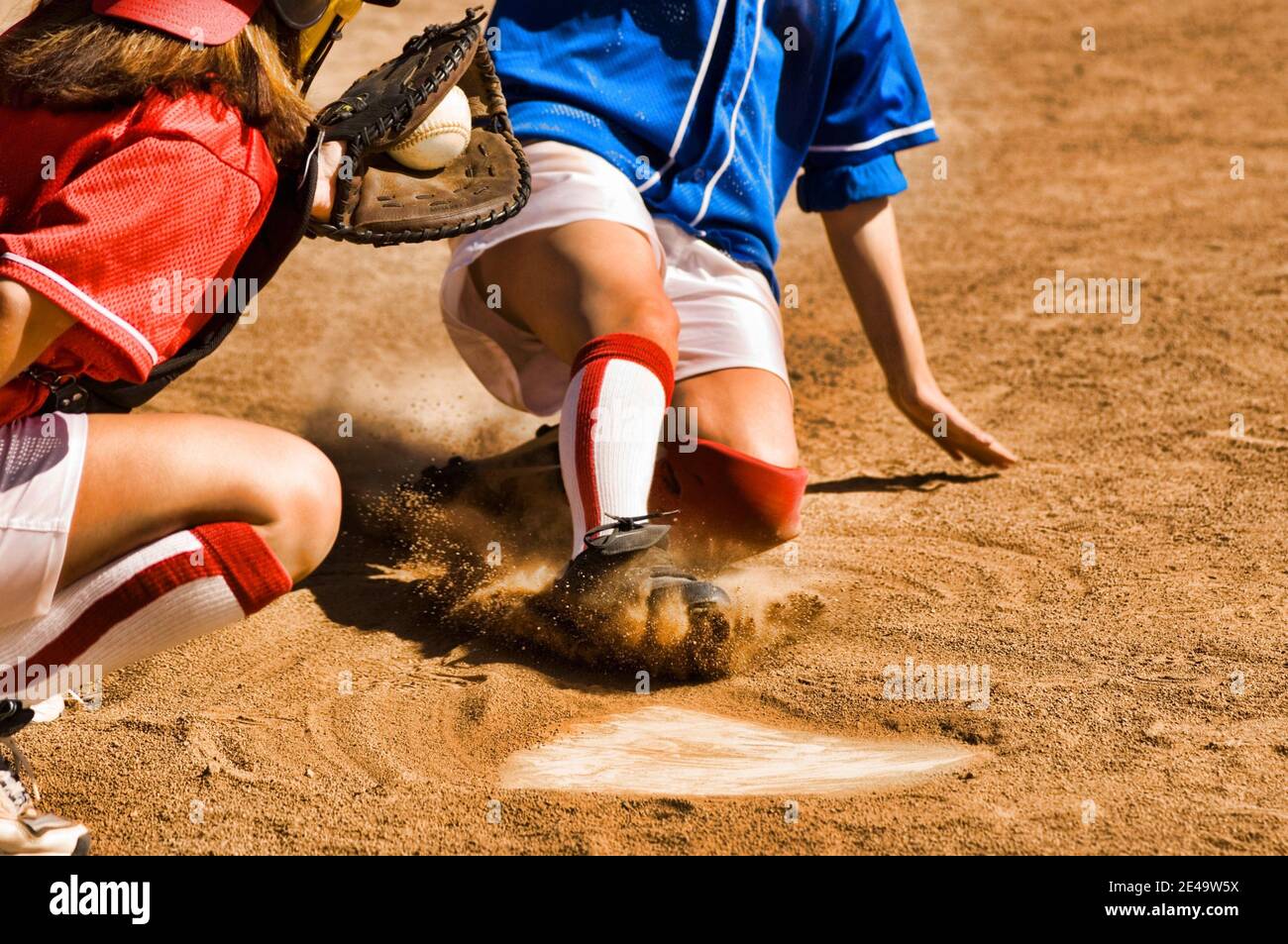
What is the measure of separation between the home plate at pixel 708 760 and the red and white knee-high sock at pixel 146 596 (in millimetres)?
496

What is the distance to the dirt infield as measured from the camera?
186cm

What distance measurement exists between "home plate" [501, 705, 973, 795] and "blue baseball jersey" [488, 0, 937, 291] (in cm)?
116

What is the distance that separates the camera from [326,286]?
4.43 m

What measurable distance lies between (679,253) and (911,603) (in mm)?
889

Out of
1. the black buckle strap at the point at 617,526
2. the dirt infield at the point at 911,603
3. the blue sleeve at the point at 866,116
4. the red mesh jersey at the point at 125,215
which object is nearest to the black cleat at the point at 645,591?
the black buckle strap at the point at 617,526

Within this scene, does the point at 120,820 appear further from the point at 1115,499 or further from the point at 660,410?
the point at 1115,499

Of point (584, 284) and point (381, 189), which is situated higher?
point (381, 189)

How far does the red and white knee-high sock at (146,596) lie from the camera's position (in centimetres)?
172

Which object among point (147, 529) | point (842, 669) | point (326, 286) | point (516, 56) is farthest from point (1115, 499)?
point (326, 286)

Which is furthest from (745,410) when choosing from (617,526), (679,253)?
(617,526)

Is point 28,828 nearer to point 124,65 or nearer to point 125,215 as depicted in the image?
point 125,215

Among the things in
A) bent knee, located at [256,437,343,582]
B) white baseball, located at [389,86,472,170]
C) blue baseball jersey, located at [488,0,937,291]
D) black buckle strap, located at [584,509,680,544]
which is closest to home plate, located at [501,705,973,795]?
black buckle strap, located at [584,509,680,544]

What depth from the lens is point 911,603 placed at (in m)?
2.57

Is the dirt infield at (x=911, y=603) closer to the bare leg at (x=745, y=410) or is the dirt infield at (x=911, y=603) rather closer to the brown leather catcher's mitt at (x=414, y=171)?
the bare leg at (x=745, y=410)
